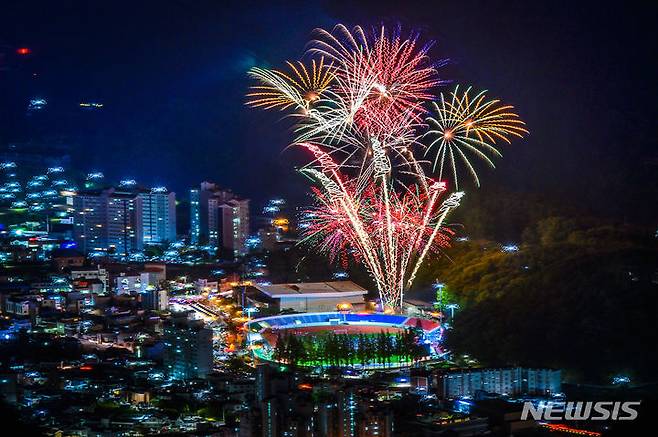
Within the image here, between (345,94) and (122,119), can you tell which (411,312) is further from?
(122,119)

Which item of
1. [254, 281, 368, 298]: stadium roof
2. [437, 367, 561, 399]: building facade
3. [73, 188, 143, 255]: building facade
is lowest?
[437, 367, 561, 399]: building facade

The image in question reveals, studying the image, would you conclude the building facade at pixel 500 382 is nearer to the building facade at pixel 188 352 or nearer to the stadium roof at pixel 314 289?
the building facade at pixel 188 352

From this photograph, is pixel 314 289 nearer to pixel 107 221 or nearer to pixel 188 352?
pixel 188 352

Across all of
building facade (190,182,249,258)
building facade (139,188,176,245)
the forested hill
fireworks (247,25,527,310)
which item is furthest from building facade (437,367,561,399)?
building facade (139,188,176,245)

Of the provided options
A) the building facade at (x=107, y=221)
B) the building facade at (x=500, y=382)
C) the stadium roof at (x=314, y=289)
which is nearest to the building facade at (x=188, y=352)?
the building facade at (x=500, y=382)

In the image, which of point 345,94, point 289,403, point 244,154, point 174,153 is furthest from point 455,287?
point 174,153

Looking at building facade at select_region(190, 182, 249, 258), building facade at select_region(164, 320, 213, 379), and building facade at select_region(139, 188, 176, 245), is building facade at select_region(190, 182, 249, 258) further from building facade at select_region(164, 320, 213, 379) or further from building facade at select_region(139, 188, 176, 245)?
building facade at select_region(164, 320, 213, 379)
